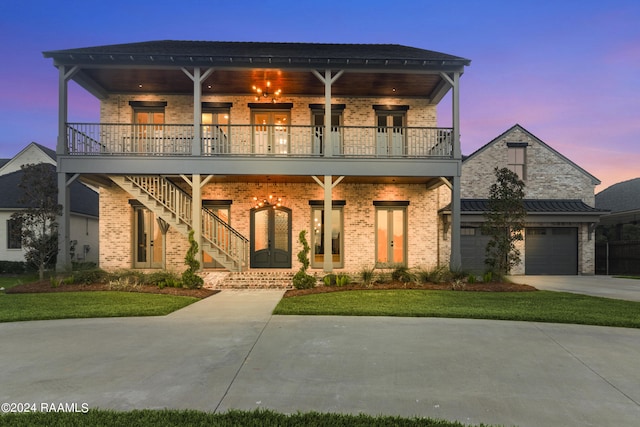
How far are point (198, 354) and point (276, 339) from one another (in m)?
1.24

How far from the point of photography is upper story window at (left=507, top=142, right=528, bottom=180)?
17312 millimetres

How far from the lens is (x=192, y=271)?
37.7 ft

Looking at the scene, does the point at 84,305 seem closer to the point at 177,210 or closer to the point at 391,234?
the point at 177,210

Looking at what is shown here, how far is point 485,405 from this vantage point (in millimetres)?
3549

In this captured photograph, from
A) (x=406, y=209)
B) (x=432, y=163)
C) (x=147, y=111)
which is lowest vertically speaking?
(x=406, y=209)

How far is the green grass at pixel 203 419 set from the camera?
3.07 metres

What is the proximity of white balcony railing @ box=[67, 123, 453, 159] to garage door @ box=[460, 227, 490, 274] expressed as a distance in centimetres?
439

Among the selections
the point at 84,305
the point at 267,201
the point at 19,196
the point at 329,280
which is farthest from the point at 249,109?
the point at 19,196

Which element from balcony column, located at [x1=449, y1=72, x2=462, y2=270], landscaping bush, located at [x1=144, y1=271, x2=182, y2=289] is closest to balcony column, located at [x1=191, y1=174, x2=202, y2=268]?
landscaping bush, located at [x1=144, y1=271, x2=182, y2=289]

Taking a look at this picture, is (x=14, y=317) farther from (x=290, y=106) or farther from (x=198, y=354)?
(x=290, y=106)

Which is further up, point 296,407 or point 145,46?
point 145,46

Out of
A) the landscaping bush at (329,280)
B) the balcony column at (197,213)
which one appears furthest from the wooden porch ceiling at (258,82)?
the landscaping bush at (329,280)

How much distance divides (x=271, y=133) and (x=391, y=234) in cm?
666

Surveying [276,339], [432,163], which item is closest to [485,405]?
[276,339]
